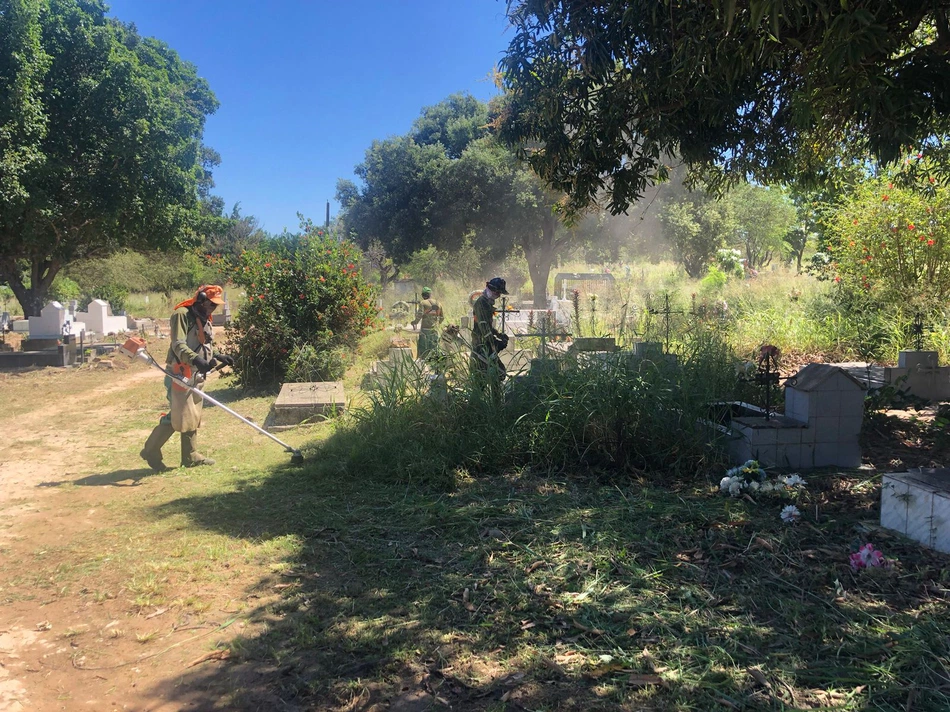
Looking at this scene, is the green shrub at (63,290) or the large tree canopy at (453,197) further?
the green shrub at (63,290)

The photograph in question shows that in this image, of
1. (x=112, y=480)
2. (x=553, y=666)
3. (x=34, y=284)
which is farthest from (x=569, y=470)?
(x=34, y=284)

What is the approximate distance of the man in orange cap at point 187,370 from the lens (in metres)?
6.66

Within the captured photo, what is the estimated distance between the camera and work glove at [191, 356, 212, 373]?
6.62m

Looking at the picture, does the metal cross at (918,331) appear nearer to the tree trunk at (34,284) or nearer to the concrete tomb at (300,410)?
the concrete tomb at (300,410)

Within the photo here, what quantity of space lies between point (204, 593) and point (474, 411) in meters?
2.78

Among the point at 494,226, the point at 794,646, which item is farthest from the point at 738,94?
the point at 494,226

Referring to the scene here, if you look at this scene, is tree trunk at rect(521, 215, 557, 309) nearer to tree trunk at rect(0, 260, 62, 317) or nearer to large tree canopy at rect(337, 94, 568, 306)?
large tree canopy at rect(337, 94, 568, 306)

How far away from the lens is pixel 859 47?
4332mm

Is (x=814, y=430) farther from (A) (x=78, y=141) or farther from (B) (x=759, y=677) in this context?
(A) (x=78, y=141)

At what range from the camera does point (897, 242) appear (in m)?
11.1

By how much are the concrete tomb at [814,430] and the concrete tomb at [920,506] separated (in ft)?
4.28

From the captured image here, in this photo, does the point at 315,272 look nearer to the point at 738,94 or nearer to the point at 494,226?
the point at 738,94

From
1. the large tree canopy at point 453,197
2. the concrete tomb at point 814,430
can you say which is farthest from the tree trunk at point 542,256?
the concrete tomb at point 814,430

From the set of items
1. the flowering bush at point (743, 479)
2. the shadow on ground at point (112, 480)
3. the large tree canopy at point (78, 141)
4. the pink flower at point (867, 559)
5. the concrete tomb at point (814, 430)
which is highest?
the large tree canopy at point (78, 141)
